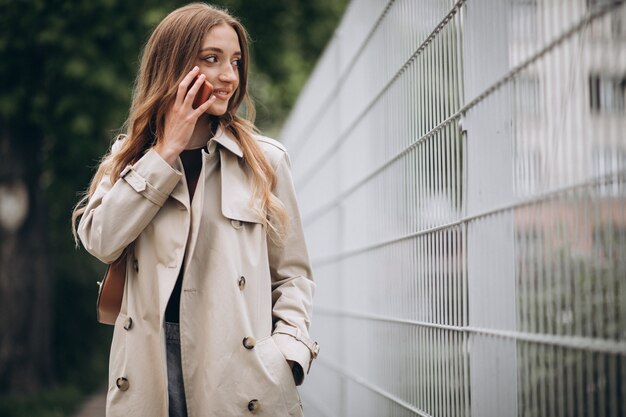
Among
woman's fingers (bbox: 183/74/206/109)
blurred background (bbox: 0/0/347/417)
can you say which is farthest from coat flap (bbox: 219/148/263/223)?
blurred background (bbox: 0/0/347/417)

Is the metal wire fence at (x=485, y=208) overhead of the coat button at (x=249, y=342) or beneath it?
overhead

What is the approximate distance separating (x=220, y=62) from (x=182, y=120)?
0.29m

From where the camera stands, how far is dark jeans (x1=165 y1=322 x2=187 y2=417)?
319 centimetres

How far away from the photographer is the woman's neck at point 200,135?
3490 mm

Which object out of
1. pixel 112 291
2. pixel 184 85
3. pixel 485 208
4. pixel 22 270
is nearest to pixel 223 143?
pixel 184 85

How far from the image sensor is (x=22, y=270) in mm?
12086

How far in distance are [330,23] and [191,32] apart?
1104 centimetres

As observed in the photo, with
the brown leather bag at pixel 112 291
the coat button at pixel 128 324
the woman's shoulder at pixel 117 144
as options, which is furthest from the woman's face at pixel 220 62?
the coat button at pixel 128 324

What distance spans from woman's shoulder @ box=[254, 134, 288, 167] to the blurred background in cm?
684

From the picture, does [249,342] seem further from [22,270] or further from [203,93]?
[22,270]

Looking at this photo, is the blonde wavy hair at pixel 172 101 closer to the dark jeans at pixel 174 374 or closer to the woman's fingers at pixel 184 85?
the woman's fingers at pixel 184 85

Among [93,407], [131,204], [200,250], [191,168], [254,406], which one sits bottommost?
[93,407]

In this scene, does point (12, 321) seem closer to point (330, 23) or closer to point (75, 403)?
point (75, 403)

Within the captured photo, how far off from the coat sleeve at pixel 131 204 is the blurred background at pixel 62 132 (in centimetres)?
693
